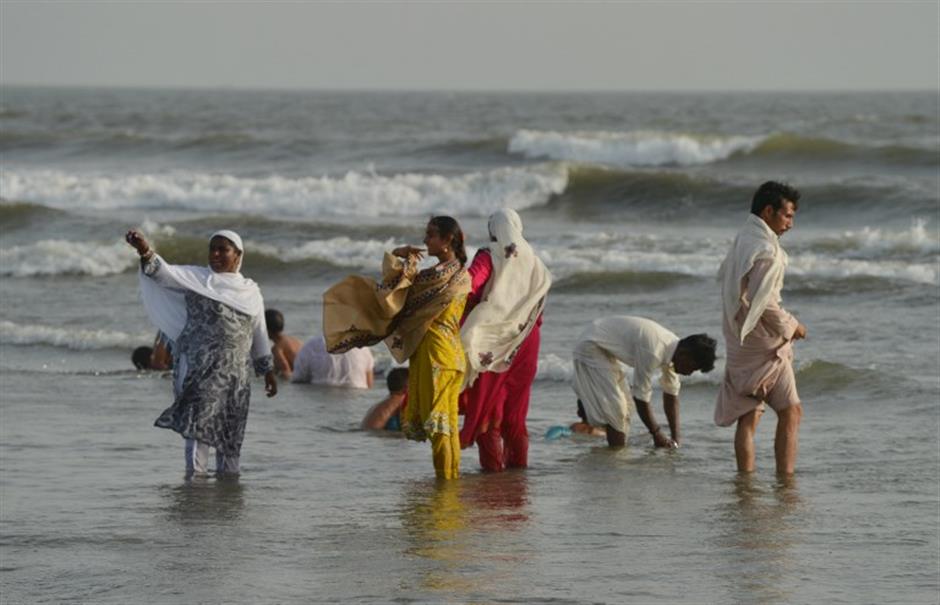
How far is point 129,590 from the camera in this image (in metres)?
6.30

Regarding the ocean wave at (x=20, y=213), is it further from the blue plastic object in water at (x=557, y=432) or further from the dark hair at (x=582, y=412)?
Result: the dark hair at (x=582, y=412)

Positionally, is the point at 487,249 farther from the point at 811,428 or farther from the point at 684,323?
the point at 684,323

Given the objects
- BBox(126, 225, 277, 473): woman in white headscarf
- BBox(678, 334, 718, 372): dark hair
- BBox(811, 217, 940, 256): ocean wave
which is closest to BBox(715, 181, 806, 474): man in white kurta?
BBox(678, 334, 718, 372): dark hair

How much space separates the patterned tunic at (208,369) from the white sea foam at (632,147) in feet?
87.8

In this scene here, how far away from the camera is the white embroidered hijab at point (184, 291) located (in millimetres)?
8195

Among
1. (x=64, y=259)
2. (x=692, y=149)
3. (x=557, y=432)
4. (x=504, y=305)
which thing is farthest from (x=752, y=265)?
(x=692, y=149)

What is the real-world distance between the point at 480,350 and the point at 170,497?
1639 mm

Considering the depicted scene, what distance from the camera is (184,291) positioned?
825cm

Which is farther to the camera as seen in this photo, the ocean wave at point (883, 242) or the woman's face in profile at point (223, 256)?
the ocean wave at point (883, 242)


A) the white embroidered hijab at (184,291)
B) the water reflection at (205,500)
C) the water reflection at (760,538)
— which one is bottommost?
the water reflection at (760,538)

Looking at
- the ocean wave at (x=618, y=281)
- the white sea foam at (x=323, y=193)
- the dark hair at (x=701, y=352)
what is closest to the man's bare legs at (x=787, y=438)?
the dark hair at (x=701, y=352)

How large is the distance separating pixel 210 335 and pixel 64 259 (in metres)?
12.6

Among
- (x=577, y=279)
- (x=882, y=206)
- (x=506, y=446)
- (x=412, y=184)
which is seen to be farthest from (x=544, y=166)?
(x=506, y=446)

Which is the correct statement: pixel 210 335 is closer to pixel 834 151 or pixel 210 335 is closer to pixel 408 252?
pixel 408 252
